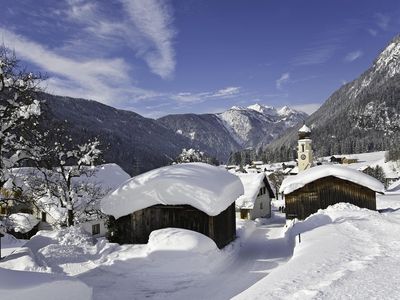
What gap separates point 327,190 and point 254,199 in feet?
46.5

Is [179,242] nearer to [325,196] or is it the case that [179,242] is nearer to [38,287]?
[38,287]

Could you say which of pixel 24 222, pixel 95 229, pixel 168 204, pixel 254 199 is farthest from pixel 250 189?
pixel 168 204

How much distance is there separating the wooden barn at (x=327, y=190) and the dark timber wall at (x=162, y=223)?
14217 mm

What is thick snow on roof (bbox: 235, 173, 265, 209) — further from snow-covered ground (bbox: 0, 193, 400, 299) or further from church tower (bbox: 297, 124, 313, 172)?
church tower (bbox: 297, 124, 313, 172)

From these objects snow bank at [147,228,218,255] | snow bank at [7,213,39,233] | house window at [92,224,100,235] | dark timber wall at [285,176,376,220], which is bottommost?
house window at [92,224,100,235]

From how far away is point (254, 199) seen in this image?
4809 centimetres

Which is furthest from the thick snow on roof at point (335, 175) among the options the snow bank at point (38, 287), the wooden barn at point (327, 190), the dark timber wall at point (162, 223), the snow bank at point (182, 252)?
the snow bank at point (38, 287)

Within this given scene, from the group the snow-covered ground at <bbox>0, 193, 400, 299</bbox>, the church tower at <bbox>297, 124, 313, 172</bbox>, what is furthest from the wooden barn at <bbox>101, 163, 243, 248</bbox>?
the church tower at <bbox>297, 124, 313, 172</bbox>

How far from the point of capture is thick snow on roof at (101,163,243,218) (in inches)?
845

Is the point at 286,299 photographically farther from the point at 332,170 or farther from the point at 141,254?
the point at 332,170

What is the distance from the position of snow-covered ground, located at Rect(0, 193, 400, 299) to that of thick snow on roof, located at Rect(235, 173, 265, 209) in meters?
21.7

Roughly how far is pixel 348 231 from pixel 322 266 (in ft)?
30.6

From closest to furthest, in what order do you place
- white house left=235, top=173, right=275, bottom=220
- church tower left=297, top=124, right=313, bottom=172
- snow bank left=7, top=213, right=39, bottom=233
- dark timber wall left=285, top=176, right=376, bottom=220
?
1. dark timber wall left=285, top=176, right=376, bottom=220
2. snow bank left=7, top=213, right=39, bottom=233
3. white house left=235, top=173, right=275, bottom=220
4. church tower left=297, top=124, right=313, bottom=172

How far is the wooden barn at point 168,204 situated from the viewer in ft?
70.8
